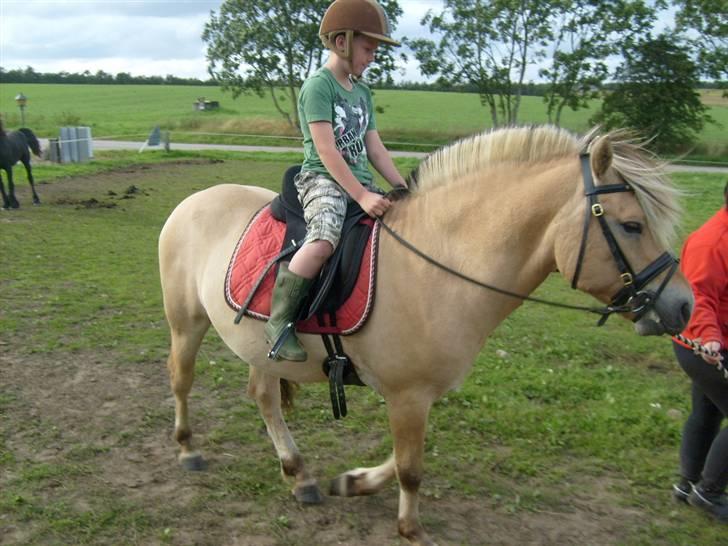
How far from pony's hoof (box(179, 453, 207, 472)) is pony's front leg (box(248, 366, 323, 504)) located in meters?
0.53

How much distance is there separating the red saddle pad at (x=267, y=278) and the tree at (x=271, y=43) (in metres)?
35.8

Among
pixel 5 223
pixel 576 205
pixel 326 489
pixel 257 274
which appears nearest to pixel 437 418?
pixel 326 489

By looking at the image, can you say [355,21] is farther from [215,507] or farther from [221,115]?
[221,115]

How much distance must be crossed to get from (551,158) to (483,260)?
61 cm

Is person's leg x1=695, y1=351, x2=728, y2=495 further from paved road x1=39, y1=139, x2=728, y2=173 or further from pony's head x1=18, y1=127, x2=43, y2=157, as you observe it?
paved road x1=39, y1=139, x2=728, y2=173

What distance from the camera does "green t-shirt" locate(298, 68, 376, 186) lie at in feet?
11.6

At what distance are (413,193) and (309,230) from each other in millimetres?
623

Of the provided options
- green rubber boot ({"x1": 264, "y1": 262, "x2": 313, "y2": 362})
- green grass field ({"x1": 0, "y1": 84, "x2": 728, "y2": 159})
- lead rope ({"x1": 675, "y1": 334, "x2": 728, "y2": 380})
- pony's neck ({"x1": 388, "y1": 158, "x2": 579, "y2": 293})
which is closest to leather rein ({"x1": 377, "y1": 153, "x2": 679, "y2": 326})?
pony's neck ({"x1": 388, "y1": 158, "x2": 579, "y2": 293})

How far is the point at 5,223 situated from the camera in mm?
13047

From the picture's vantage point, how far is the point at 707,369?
3826 millimetres

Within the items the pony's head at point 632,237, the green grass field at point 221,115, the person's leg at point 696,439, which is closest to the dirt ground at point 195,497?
the person's leg at point 696,439

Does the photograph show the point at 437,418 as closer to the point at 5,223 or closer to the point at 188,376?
the point at 188,376

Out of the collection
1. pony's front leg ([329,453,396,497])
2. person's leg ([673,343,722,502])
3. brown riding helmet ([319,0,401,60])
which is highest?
brown riding helmet ([319,0,401,60])

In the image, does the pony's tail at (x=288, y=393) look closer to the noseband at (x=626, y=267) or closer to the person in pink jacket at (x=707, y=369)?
the noseband at (x=626, y=267)
